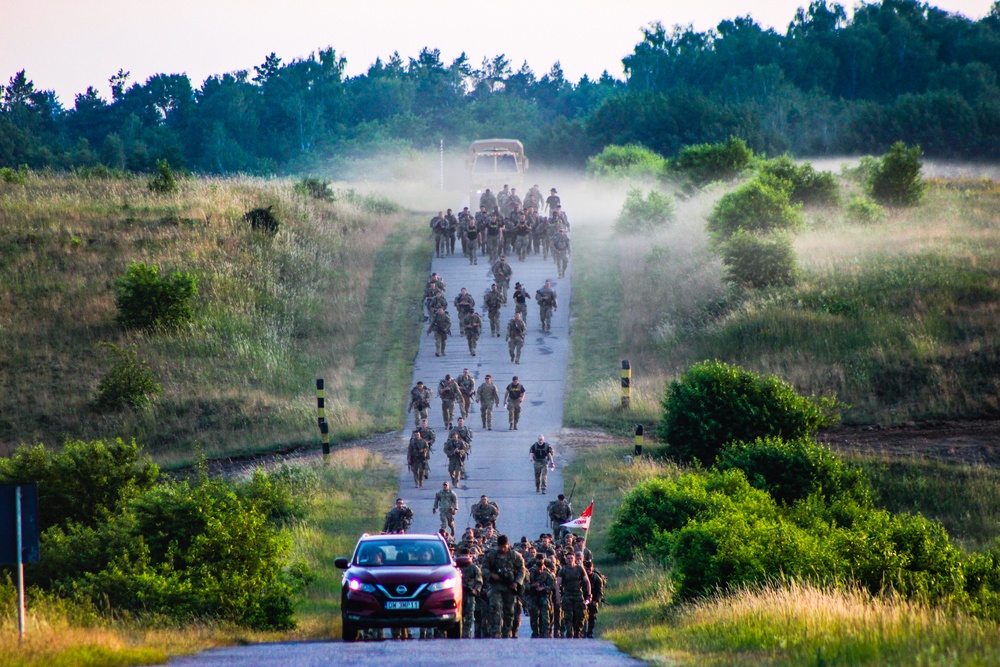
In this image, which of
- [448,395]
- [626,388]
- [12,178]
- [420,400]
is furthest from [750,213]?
[12,178]

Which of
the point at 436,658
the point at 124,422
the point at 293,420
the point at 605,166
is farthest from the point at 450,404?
the point at 605,166

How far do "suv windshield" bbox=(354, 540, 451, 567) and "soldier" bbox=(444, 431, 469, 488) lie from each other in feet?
25.7

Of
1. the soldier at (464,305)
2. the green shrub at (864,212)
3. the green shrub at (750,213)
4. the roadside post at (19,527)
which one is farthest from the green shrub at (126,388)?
the green shrub at (864,212)

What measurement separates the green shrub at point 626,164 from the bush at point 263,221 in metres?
25.1

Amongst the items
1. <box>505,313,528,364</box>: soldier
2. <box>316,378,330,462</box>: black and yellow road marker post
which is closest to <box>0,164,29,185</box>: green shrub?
<box>505,313,528,364</box>: soldier

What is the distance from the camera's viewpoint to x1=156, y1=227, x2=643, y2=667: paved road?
11555 mm

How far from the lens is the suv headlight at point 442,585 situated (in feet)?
47.0

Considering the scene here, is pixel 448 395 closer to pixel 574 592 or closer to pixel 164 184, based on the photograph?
pixel 574 592

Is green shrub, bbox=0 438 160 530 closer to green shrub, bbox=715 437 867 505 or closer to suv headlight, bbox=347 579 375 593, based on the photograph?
suv headlight, bbox=347 579 375 593

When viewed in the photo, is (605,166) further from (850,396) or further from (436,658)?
(436,658)

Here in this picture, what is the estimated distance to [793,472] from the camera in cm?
2295

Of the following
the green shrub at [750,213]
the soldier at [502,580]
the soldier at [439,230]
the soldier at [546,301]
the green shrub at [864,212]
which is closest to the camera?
the soldier at [502,580]

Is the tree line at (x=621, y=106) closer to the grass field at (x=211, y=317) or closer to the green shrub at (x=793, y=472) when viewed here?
the grass field at (x=211, y=317)

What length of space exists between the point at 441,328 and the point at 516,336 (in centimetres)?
196
